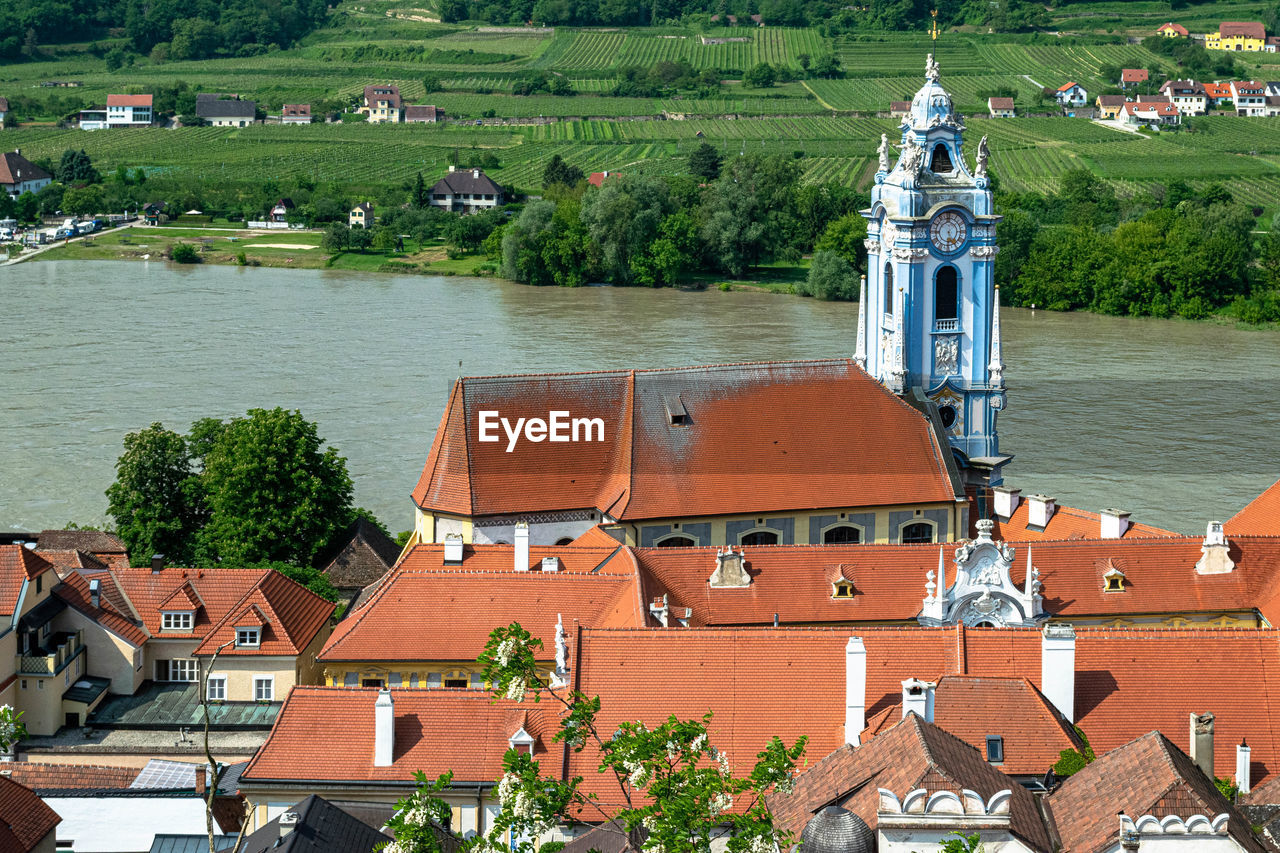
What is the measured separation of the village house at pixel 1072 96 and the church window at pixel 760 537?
4389 inches

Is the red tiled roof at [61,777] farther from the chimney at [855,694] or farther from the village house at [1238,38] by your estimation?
the village house at [1238,38]

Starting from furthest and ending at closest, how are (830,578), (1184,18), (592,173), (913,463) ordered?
(1184,18), (592,173), (913,463), (830,578)

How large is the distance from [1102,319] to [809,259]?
18263 mm

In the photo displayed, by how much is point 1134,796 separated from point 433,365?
4777 centimetres

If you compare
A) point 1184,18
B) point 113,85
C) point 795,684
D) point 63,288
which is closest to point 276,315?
point 63,288

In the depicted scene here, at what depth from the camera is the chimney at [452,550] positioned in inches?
1320

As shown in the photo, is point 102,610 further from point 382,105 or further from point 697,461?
point 382,105

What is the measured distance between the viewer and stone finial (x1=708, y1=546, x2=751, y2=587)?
30.7m

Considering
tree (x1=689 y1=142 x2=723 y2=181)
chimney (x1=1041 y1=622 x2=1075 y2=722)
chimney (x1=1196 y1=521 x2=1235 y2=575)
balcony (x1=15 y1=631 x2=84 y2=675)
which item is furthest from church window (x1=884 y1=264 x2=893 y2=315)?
tree (x1=689 y1=142 x2=723 y2=181)

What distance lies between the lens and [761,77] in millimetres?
152500

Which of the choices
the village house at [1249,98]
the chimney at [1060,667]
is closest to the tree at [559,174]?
the village house at [1249,98]

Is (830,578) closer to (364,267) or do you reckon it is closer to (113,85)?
(364,267)

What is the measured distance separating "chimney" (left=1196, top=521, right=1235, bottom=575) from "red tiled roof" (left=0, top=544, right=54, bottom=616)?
1958 centimetres

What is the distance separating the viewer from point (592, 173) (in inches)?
4601
